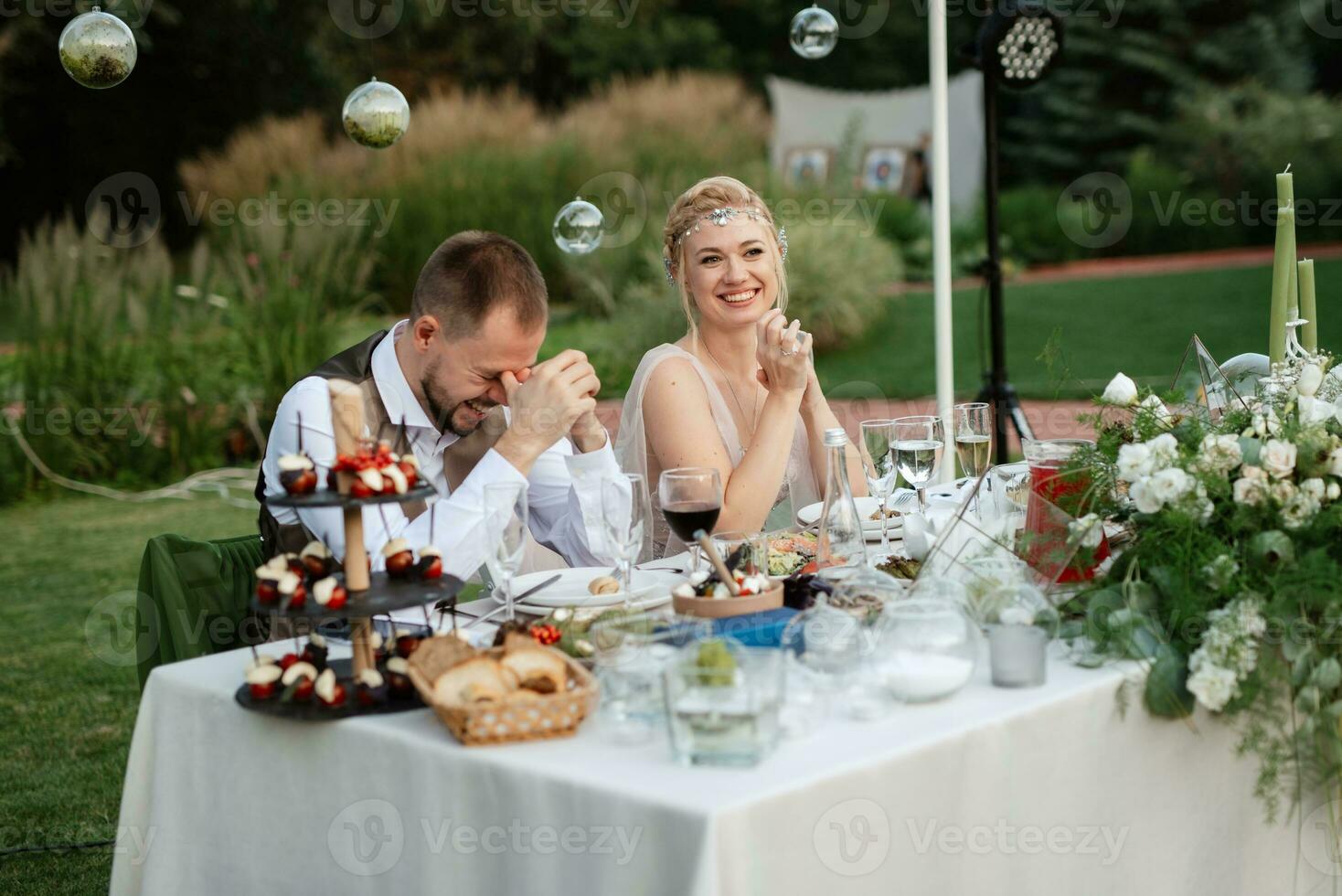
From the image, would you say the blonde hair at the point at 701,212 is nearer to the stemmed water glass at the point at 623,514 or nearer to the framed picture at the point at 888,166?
the stemmed water glass at the point at 623,514

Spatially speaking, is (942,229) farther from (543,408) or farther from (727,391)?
(543,408)

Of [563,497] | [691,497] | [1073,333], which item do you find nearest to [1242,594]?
[691,497]

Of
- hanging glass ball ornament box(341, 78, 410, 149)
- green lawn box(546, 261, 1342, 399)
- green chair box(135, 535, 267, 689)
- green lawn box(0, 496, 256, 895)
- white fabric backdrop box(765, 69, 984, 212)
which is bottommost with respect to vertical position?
green lawn box(0, 496, 256, 895)

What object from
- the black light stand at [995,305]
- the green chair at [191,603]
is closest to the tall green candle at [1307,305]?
the green chair at [191,603]

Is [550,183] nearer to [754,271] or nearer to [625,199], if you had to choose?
[625,199]

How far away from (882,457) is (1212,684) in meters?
0.90

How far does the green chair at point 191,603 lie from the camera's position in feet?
8.90

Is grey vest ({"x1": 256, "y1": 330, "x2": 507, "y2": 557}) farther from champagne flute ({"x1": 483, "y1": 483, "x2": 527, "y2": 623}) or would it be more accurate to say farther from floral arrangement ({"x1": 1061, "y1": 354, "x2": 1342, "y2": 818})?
floral arrangement ({"x1": 1061, "y1": 354, "x2": 1342, "y2": 818})

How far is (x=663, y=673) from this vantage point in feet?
5.64

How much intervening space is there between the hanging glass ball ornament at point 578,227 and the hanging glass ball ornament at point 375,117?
0.76 metres

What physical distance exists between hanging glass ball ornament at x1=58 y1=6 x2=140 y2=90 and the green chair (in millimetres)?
1275

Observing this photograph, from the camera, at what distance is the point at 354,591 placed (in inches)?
74.8

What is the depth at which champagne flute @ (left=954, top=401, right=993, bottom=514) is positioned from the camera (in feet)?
9.00

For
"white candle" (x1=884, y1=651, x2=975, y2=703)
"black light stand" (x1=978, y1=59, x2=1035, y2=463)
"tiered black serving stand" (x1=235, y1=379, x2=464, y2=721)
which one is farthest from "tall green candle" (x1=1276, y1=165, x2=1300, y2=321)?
"black light stand" (x1=978, y1=59, x2=1035, y2=463)
